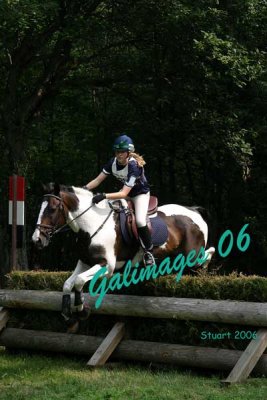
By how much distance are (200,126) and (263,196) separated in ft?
10.1

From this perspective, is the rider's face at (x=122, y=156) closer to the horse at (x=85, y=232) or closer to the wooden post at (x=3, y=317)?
the horse at (x=85, y=232)

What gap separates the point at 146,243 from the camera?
9852 mm

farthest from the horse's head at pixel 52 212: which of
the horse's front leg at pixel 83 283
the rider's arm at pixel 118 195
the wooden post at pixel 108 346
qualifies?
the wooden post at pixel 108 346

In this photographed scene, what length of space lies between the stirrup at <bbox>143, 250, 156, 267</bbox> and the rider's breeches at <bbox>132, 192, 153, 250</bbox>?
2.9 inches

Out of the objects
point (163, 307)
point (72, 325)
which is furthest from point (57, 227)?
point (163, 307)

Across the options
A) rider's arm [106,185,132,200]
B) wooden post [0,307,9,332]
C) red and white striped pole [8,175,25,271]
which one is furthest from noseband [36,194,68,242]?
red and white striped pole [8,175,25,271]

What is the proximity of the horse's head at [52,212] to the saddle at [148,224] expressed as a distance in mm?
707

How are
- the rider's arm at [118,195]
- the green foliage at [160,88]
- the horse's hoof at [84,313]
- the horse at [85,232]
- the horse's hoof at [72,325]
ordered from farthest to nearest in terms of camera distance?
1. the green foliage at [160,88]
2. the horse's hoof at [72,325]
3. the horse's hoof at [84,313]
4. the rider's arm at [118,195]
5. the horse at [85,232]

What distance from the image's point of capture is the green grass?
25.7 feet

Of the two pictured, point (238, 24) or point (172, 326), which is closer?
point (172, 326)

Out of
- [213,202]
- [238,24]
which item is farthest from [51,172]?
[238,24]

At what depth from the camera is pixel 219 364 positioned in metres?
8.81

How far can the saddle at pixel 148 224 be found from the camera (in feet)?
32.6

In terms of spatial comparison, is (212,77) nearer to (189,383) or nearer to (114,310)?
(114,310)
